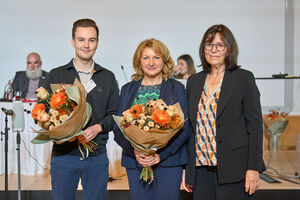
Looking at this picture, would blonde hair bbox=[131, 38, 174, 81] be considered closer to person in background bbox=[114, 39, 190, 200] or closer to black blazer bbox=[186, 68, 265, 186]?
person in background bbox=[114, 39, 190, 200]

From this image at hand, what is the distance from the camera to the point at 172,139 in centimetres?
189

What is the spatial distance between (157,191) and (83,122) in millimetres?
610

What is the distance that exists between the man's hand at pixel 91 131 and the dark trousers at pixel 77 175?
158 millimetres

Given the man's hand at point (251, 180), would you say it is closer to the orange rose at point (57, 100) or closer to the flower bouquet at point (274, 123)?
the orange rose at point (57, 100)

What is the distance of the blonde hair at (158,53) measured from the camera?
2.00m

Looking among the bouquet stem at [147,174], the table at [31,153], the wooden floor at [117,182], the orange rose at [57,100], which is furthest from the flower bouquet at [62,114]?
the table at [31,153]

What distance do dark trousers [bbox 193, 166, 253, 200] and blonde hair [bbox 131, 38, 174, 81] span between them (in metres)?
0.64

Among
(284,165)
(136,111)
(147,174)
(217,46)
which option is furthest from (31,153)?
(284,165)

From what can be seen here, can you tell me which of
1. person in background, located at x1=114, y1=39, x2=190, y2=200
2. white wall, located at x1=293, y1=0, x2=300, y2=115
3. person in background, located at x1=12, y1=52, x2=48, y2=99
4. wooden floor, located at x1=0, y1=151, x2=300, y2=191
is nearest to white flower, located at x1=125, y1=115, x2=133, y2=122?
person in background, located at x1=114, y1=39, x2=190, y2=200

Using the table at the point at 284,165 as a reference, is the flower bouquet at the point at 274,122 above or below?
above

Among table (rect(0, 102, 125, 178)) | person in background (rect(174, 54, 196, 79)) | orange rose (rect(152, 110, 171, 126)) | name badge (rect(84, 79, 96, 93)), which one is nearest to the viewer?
orange rose (rect(152, 110, 171, 126))

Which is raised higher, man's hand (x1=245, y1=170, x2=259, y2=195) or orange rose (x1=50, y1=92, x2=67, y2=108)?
orange rose (x1=50, y1=92, x2=67, y2=108)

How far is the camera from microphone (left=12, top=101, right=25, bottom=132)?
310 cm

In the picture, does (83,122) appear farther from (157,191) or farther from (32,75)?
(32,75)
